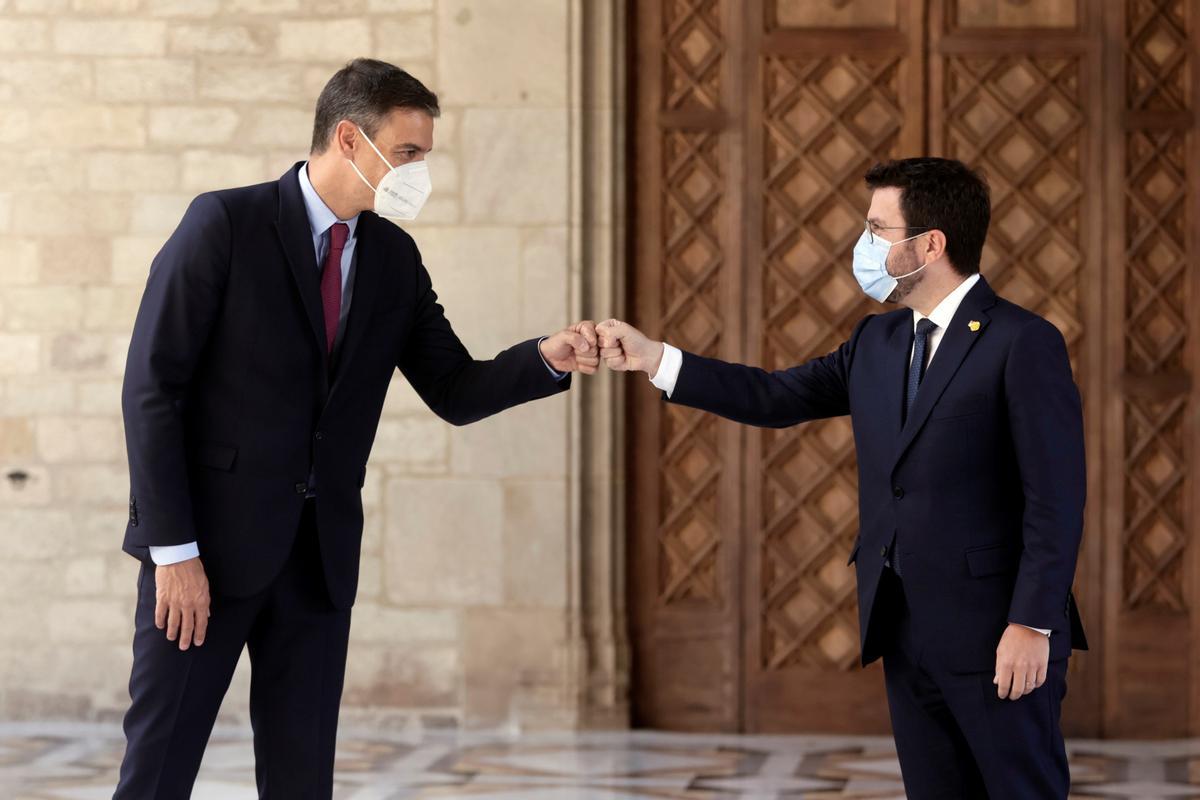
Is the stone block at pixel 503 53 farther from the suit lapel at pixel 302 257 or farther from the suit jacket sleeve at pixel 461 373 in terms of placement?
the suit lapel at pixel 302 257

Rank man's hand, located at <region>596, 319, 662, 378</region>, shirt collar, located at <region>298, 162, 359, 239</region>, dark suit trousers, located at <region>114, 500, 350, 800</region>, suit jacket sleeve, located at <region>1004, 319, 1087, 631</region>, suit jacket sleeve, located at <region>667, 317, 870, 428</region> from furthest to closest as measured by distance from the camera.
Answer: man's hand, located at <region>596, 319, 662, 378</region> < suit jacket sleeve, located at <region>667, 317, 870, 428</region> < shirt collar, located at <region>298, 162, 359, 239</region> < dark suit trousers, located at <region>114, 500, 350, 800</region> < suit jacket sleeve, located at <region>1004, 319, 1087, 631</region>

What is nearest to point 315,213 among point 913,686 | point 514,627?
point 913,686

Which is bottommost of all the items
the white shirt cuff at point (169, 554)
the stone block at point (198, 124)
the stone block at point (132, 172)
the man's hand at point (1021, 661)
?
the man's hand at point (1021, 661)

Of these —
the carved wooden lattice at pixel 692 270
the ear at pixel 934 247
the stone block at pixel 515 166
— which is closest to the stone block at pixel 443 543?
the carved wooden lattice at pixel 692 270

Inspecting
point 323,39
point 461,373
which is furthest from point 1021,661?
point 323,39

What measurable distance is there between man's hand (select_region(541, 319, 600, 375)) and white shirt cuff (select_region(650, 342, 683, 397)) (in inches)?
5.7

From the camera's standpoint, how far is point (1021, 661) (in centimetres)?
234

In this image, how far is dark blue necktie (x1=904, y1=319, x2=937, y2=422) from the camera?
2.56m

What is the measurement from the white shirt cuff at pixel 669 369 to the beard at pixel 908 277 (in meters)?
0.50

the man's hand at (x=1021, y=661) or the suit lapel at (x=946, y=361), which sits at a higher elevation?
the suit lapel at (x=946, y=361)

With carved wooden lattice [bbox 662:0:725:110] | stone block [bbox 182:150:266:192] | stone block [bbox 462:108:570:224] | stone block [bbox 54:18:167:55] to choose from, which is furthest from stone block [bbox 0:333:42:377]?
carved wooden lattice [bbox 662:0:725:110]

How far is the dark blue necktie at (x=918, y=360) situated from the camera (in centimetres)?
256

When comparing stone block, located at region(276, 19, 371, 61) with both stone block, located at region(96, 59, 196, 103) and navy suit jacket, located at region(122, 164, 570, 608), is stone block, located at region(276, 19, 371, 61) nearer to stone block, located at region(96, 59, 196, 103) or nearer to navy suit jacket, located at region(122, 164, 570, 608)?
stone block, located at region(96, 59, 196, 103)

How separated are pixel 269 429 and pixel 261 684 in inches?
19.1
